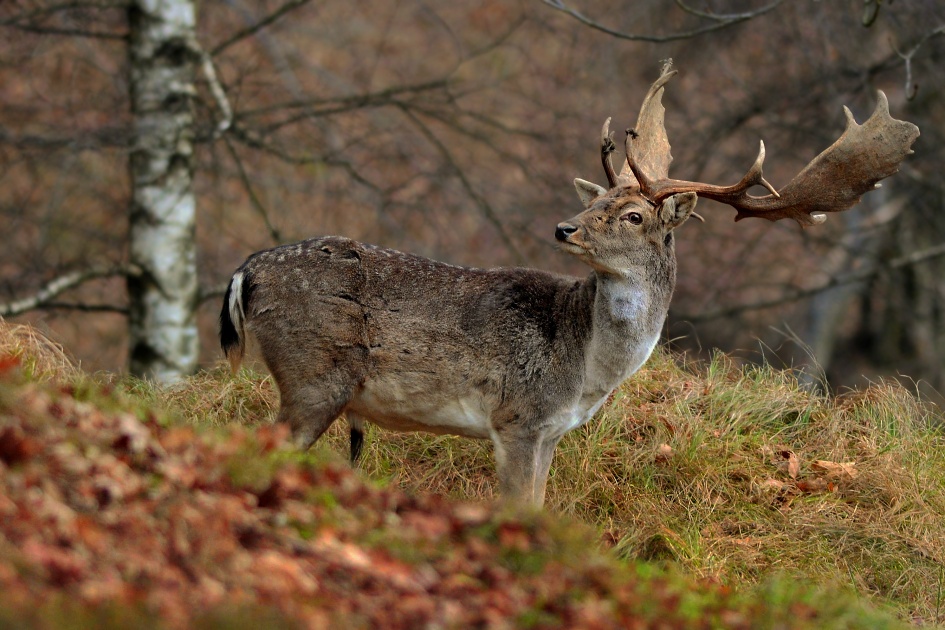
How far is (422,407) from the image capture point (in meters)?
6.88

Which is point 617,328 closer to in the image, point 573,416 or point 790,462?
point 573,416

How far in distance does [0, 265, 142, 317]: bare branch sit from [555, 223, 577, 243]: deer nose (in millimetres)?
4850

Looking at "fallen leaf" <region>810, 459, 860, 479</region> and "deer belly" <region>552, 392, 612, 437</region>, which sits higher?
"deer belly" <region>552, 392, 612, 437</region>

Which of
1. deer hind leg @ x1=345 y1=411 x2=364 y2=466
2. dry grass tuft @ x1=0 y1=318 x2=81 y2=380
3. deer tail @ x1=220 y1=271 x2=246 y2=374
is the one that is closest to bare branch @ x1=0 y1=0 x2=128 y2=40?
dry grass tuft @ x1=0 y1=318 x2=81 y2=380

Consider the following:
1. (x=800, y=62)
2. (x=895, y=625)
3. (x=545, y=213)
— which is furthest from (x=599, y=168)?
(x=895, y=625)

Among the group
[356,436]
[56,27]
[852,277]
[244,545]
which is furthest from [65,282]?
[852,277]

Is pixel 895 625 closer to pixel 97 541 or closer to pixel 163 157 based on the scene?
pixel 97 541

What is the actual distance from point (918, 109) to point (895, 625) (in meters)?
11.4

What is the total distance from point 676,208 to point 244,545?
363 centimetres

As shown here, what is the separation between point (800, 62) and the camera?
50.0 feet

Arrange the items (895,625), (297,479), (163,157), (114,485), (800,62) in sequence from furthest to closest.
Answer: (800,62) < (163,157) < (895,625) < (297,479) < (114,485)

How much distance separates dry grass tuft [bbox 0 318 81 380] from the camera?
7.46 metres

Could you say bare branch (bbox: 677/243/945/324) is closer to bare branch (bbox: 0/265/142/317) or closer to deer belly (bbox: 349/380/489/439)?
bare branch (bbox: 0/265/142/317)

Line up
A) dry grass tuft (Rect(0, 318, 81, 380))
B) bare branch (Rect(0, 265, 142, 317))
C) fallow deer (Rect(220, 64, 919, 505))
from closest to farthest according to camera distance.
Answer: fallow deer (Rect(220, 64, 919, 505))
dry grass tuft (Rect(0, 318, 81, 380))
bare branch (Rect(0, 265, 142, 317))
